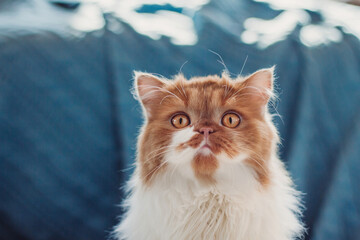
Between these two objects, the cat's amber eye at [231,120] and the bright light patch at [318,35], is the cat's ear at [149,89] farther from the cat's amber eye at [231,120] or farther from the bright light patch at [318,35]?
the bright light patch at [318,35]

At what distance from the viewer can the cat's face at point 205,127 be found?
0.80m

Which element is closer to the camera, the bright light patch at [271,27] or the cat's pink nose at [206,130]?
the cat's pink nose at [206,130]

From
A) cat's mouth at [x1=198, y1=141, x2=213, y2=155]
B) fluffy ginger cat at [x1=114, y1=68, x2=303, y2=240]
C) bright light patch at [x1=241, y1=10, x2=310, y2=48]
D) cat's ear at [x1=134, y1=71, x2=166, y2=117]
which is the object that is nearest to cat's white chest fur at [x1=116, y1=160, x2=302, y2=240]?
fluffy ginger cat at [x1=114, y1=68, x2=303, y2=240]

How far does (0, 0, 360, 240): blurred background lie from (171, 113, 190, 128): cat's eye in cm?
40

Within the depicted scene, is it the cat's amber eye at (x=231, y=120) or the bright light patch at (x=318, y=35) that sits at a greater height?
the bright light patch at (x=318, y=35)

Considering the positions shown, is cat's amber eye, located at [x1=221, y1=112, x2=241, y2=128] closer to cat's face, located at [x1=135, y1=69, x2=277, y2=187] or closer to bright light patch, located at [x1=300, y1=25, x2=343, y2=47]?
cat's face, located at [x1=135, y1=69, x2=277, y2=187]

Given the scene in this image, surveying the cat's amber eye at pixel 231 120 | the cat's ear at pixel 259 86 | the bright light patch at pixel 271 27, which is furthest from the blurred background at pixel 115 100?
the cat's amber eye at pixel 231 120

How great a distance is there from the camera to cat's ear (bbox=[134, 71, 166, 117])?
3.17 feet

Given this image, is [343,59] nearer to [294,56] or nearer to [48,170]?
[294,56]

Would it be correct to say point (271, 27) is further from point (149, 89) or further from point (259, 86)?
point (149, 89)

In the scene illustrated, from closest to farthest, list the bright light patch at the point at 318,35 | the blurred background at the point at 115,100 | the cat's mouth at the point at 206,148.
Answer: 1. the cat's mouth at the point at 206,148
2. the blurred background at the point at 115,100
3. the bright light patch at the point at 318,35

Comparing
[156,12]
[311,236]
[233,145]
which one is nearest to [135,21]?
[156,12]

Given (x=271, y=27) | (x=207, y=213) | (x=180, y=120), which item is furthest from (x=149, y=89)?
(x=271, y=27)

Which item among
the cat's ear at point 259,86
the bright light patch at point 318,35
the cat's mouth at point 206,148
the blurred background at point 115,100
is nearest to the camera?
the cat's mouth at point 206,148
